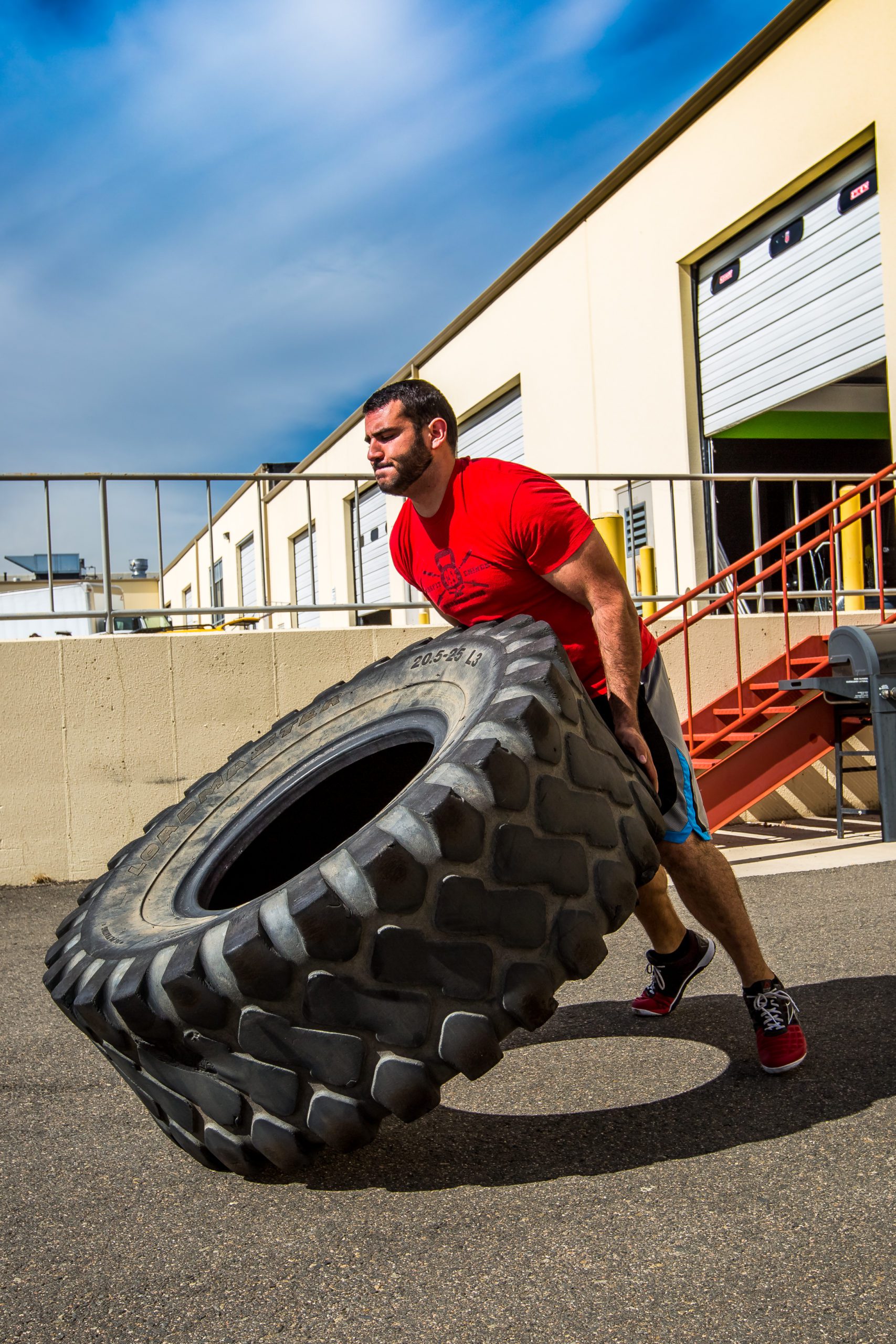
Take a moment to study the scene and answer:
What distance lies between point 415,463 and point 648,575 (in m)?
7.53

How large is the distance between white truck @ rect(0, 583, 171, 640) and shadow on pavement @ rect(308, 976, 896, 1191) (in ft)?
13.9

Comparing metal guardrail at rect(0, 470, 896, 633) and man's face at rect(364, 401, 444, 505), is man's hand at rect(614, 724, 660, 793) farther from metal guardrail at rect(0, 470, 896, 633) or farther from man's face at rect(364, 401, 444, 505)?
metal guardrail at rect(0, 470, 896, 633)

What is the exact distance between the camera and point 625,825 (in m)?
2.10

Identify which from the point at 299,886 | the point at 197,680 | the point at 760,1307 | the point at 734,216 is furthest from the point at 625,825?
the point at 734,216

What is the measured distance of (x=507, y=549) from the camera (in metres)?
2.59

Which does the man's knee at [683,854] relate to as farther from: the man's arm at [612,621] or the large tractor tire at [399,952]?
the large tractor tire at [399,952]

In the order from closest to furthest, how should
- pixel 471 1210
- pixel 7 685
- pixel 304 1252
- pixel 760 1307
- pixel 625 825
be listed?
pixel 760 1307
pixel 304 1252
pixel 471 1210
pixel 625 825
pixel 7 685

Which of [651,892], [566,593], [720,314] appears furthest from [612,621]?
[720,314]

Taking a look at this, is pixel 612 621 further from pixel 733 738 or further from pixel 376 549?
pixel 376 549

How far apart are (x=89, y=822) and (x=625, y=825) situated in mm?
4636

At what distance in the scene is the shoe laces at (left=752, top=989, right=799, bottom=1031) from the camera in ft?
8.38

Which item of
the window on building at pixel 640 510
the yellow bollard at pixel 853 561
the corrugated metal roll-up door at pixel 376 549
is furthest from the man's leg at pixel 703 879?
the corrugated metal roll-up door at pixel 376 549

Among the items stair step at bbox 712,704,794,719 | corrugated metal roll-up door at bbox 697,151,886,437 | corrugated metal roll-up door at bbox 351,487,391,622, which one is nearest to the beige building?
corrugated metal roll-up door at bbox 697,151,886,437

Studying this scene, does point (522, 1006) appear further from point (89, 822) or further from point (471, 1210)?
point (89, 822)
